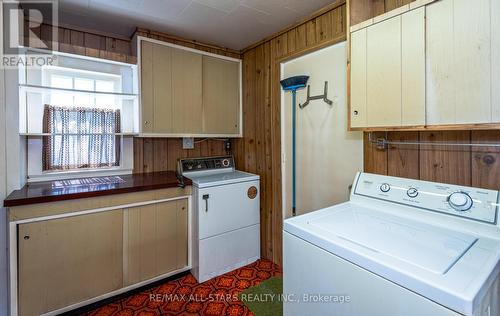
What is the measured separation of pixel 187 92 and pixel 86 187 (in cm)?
122

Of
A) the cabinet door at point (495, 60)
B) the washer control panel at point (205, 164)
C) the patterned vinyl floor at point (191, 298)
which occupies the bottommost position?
the patterned vinyl floor at point (191, 298)

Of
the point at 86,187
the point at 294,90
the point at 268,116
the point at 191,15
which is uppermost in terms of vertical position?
the point at 191,15

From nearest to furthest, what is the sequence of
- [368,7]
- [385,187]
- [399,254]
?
[399,254] < [385,187] < [368,7]

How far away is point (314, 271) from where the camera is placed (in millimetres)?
1098

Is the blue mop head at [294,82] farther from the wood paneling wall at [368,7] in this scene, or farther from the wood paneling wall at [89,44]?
the wood paneling wall at [89,44]

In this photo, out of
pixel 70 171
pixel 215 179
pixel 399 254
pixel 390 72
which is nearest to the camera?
pixel 399 254

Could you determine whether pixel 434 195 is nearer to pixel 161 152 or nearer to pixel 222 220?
pixel 222 220

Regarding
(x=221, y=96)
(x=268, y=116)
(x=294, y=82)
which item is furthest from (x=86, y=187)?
(x=294, y=82)

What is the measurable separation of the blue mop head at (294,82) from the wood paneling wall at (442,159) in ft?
2.53

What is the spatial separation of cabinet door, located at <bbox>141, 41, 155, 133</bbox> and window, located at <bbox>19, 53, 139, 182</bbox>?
0.07 meters

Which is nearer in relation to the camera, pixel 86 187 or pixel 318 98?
pixel 86 187

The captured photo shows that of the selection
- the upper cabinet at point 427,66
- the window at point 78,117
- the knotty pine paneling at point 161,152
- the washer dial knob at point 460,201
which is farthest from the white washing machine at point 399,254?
the window at point 78,117

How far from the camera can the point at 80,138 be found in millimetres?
2119
